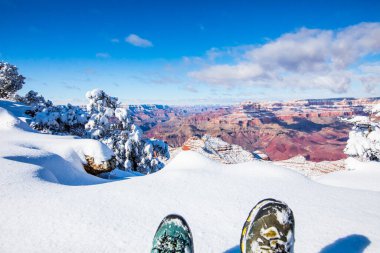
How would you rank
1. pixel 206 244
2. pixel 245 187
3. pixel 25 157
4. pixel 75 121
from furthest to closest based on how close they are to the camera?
pixel 75 121, pixel 25 157, pixel 245 187, pixel 206 244

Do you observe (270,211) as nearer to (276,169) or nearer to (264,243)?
(264,243)

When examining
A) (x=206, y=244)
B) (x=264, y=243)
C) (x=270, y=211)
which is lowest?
(x=206, y=244)

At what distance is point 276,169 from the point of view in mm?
8531

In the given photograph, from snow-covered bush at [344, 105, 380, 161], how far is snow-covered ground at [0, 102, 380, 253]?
9433 mm

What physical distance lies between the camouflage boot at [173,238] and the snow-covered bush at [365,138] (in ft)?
46.6

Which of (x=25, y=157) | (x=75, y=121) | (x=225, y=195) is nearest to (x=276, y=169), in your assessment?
(x=225, y=195)

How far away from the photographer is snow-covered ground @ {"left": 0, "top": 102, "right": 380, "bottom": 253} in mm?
4098

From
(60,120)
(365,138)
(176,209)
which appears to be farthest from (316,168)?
(60,120)

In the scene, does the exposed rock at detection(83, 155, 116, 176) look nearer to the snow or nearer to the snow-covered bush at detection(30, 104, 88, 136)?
the snow

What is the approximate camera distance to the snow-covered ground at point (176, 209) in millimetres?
4098

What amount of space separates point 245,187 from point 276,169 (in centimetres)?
208

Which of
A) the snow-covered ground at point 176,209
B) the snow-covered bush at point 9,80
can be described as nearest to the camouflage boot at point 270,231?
the snow-covered ground at point 176,209

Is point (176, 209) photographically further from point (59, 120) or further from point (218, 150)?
point (59, 120)

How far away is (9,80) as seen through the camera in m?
38.8
